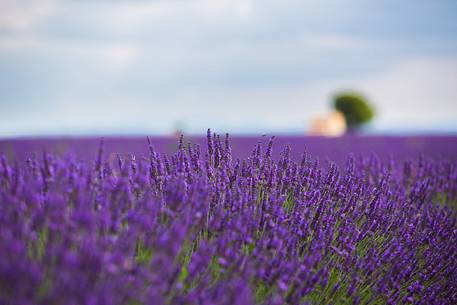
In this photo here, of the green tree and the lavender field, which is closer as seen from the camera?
the lavender field

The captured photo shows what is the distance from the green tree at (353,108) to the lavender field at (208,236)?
2645 centimetres

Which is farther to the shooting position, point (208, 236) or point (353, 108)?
point (353, 108)

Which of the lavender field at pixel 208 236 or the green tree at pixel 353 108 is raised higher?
the green tree at pixel 353 108

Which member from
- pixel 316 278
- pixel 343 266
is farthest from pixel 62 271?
pixel 343 266

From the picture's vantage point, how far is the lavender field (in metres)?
1.57

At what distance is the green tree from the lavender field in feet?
86.8

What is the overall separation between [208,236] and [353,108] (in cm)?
2796

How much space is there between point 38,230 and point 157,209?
455 millimetres

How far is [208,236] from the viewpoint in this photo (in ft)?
7.90

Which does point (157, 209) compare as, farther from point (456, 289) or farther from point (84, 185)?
point (456, 289)

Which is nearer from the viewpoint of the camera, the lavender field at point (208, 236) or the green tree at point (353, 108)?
the lavender field at point (208, 236)

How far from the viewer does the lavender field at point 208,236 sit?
5.15 feet

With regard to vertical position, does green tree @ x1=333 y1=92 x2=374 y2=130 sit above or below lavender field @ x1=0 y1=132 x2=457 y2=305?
above

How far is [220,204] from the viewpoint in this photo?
8.09 ft
